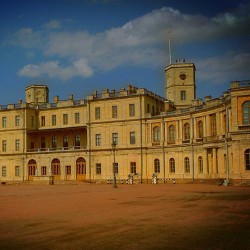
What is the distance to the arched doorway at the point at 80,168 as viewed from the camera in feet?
209

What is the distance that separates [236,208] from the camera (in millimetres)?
18609

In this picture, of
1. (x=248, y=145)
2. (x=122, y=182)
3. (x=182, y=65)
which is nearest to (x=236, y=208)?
(x=248, y=145)

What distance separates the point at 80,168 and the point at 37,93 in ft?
70.4

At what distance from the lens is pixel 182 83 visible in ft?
229

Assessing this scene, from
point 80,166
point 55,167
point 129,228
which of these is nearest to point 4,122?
point 55,167

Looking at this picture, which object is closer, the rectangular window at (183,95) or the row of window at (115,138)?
the row of window at (115,138)

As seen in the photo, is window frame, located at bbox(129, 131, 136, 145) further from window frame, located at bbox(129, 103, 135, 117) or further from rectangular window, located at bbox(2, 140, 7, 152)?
rectangular window, located at bbox(2, 140, 7, 152)

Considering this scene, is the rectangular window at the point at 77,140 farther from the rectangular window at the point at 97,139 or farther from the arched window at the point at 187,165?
the arched window at the point at 187,165

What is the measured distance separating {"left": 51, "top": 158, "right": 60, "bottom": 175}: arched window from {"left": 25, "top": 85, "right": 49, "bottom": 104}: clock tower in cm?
1630

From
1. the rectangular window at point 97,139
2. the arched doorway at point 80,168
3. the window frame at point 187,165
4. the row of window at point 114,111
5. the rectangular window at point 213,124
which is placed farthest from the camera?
the arched doorway at point 80,168

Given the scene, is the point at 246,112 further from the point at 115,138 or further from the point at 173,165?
the point at 115,138

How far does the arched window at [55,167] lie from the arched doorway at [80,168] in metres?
3.72

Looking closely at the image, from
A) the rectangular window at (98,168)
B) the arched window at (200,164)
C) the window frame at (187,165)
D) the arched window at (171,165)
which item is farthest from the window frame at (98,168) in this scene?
the arched window at (200,164)

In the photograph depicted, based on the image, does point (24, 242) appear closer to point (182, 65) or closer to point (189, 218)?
point (189, 218)
